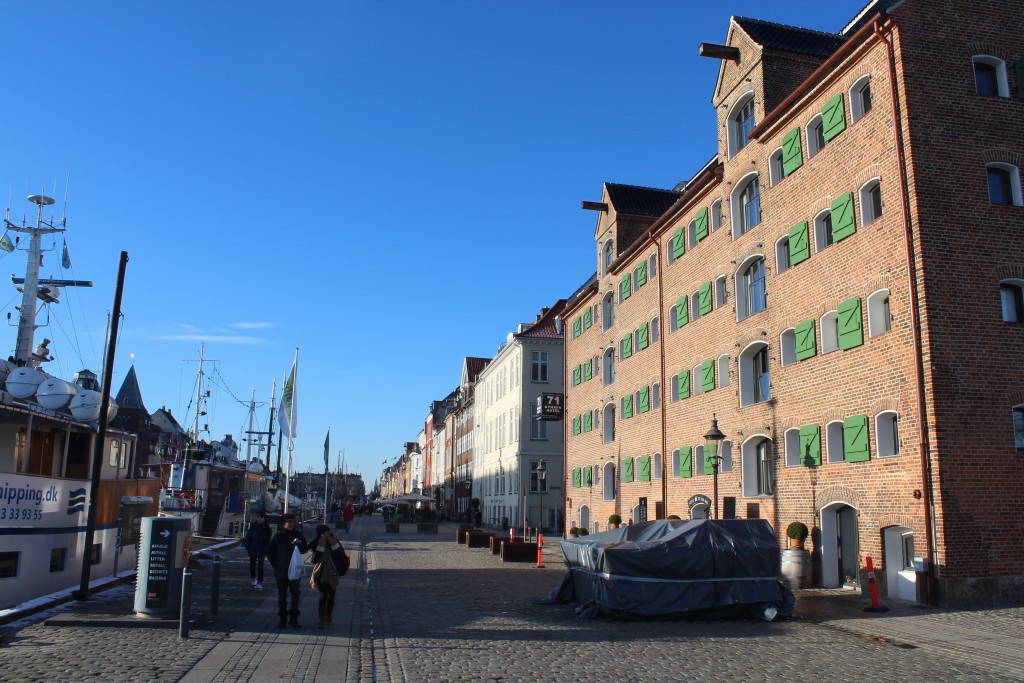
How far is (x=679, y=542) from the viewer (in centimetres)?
1517

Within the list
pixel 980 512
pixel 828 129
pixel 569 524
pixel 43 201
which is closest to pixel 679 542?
pixel 980 512

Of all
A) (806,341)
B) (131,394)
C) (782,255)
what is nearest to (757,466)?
(806,341)

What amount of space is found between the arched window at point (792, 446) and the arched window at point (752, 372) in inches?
88.1

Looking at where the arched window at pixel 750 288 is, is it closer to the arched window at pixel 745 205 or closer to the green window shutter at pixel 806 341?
the arched window at pixel 745 205

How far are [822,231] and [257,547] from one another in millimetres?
15501

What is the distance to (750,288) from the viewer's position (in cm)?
2562

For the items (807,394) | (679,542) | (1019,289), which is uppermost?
(1019,289)

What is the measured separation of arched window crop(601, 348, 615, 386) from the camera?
39.5 meters

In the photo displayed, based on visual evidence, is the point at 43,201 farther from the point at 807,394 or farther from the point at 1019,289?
the point at 1019,289

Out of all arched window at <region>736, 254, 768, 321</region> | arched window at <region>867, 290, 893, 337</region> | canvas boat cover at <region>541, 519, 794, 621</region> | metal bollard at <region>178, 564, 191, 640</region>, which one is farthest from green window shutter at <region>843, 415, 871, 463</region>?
metal bollard at <region>178, 564, 191, 640</region>

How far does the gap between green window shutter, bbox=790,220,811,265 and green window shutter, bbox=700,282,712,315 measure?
5.19 meters

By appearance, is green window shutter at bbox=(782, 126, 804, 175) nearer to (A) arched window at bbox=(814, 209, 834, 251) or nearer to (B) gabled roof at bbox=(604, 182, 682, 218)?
(A) arched window at bbox=(814, 209, 834, 251)

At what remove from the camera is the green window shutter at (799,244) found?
21855mm

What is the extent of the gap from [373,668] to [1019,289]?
1577 centimetres
